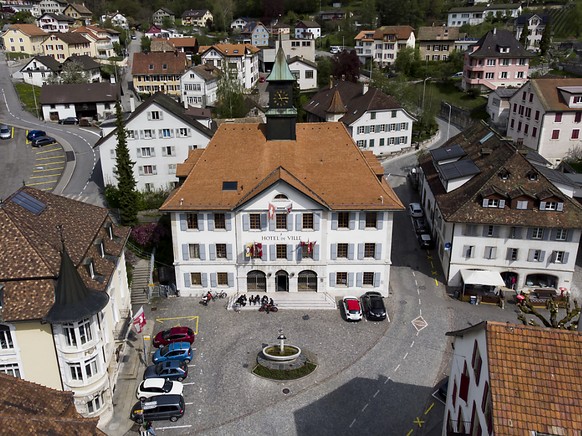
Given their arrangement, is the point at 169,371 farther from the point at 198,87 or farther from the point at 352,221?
the point at 198,87

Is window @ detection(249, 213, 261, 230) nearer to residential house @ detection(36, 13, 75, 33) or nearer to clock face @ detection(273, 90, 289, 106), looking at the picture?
clock face @ detection(273, 90, 289, 106)

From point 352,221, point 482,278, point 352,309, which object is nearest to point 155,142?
point 352,221

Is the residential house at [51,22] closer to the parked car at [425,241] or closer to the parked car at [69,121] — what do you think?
the parked car at [69,121]

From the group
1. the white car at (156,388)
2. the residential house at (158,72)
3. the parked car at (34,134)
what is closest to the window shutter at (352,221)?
the white car at (156,388)

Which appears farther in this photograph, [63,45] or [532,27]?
[532,27]

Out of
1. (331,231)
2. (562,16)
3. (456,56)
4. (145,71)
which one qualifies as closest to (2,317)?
(331,231)

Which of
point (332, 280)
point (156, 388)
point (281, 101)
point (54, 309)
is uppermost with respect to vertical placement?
point (281, 101)
